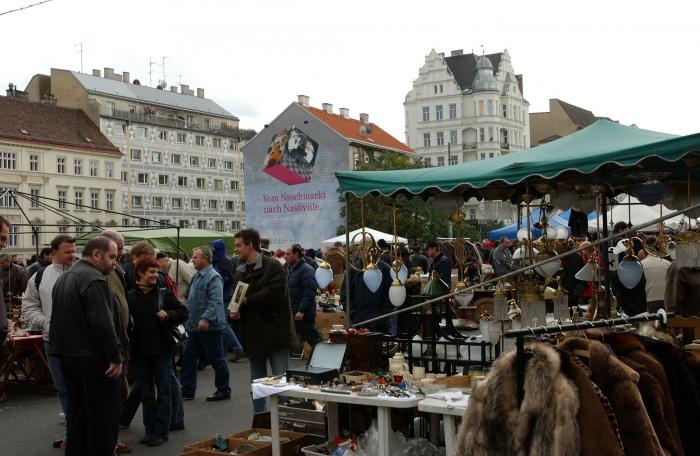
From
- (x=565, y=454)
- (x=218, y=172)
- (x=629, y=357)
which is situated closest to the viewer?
(x=565, y=454)

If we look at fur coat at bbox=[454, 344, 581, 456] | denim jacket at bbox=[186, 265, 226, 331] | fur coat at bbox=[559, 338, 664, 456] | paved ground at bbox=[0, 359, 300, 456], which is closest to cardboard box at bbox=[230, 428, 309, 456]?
paved ground at bbox=[0, 359, 300, 456]

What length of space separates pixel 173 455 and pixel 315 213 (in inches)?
1835

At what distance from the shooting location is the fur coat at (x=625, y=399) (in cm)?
297

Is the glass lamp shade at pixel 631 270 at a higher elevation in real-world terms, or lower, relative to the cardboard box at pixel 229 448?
higher

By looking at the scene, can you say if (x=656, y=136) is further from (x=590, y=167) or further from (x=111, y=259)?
(x=111, y=259)

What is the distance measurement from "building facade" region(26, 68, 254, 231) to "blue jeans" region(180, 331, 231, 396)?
5134 centimetres

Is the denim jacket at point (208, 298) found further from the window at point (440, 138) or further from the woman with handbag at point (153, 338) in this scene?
the window at point (440, 138)

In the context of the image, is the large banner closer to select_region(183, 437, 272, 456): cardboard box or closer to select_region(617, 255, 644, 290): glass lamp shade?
select_region(617, 255, 644, 290): glass lamp shade

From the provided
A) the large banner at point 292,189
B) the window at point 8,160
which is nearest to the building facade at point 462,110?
the large banner at point 292,189

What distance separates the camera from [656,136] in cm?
601

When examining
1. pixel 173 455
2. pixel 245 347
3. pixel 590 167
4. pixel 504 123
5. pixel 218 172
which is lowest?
pixel 173 455

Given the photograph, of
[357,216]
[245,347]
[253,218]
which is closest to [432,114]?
[253,218]

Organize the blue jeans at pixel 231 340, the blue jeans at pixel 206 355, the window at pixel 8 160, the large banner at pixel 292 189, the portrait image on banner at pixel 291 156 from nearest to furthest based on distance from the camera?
the blue jeans at pixel 206 355 → the blue jeans at pixel 231 340 → the window at pixel 8 160 → the large banner at pixel 292 189 → the portrait image on banner at pixel 291 156

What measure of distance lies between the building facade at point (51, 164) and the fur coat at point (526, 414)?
154 ft
